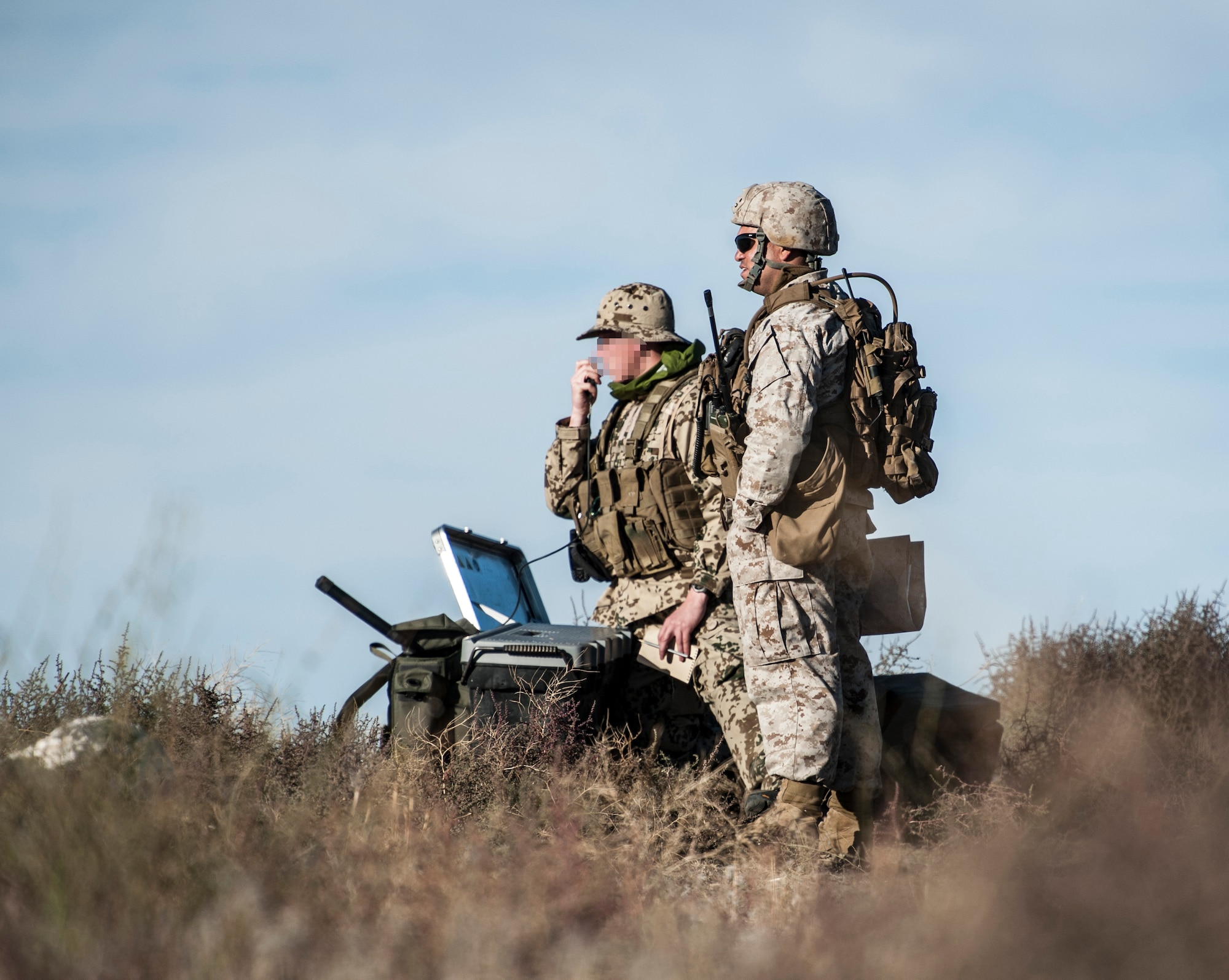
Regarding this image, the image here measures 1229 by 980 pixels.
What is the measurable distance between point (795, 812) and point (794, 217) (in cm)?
244

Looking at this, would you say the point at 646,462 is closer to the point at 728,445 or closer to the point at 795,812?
the point at 728,445

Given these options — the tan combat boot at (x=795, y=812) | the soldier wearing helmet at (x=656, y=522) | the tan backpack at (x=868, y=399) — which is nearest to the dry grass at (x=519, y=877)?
the tan combat boot at (x=795, y=812)

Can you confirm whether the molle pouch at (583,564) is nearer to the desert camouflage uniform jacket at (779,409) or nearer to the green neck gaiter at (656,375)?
the green neck gaiter at (656,375)

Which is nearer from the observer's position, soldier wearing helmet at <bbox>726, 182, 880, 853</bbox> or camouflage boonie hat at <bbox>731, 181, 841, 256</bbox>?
soldier wearing helmet at <bbox>726, 182, 880, 853</bbox>

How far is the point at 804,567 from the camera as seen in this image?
4758mm

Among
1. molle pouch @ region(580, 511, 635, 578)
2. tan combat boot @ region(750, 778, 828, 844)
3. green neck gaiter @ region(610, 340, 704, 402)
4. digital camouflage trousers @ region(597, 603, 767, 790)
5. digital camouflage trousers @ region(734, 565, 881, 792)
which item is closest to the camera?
tan combat boot @ region(750, 778, 828, 844)

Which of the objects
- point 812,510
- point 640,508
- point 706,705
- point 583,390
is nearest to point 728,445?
point 812,510

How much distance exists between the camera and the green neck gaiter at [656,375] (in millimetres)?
5871

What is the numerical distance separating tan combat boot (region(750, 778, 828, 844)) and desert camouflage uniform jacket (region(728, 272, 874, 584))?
32.1 inches

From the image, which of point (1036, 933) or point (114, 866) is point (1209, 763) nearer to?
point (1036, 933)

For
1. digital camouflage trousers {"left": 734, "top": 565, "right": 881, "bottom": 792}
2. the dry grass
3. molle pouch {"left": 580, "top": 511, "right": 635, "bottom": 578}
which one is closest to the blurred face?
molle pouch {"left": 580, "top": 511, "right": 635, "bottom": 578}

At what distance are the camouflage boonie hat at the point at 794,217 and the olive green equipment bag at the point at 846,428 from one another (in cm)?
22

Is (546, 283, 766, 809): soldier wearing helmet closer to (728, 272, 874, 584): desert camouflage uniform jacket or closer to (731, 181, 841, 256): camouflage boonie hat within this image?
(728, 272, 874, 584): desert camouflage uniform jacket

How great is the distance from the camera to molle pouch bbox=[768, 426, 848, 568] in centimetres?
467
